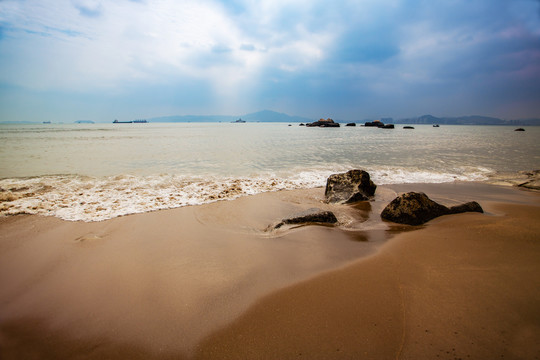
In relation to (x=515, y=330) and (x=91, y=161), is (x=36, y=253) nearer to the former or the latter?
(x=515, y=330)

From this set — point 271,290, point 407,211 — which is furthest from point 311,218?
point 271,290

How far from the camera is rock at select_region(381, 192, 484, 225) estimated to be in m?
5.29

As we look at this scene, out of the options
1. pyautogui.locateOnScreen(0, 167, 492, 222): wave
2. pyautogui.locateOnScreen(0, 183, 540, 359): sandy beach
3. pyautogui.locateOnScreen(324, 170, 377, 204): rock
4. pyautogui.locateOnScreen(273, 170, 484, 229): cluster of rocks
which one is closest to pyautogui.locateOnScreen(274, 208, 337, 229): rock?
pyautogui.locateOnScreen(273, 170, 484, 229): cluster of rocks

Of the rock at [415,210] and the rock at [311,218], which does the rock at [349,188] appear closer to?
the rock at [415,210]

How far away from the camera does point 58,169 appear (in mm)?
11164

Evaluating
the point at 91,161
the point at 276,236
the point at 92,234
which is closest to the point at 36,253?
the point at 92,234

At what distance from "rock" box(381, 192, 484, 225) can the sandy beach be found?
0.28 meters

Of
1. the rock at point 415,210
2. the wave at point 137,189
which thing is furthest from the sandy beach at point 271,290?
the wave at point 137,189

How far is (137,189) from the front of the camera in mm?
8109

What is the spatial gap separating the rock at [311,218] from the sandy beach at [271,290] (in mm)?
284

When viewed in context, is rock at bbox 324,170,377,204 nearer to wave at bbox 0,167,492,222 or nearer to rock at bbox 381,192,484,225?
rock at bbox 381,192,484,225

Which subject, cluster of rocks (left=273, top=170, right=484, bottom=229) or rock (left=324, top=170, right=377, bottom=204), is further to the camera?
rock (left=324, top=170, right=377, bottom=204)

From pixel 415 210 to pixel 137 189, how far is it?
878cm

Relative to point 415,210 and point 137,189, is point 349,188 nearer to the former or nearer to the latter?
point 415,210
